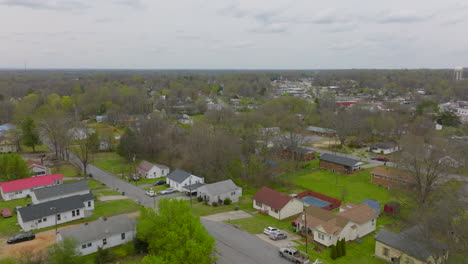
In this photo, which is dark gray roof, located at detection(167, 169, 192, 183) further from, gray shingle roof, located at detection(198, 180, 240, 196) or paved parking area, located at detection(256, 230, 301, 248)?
paved parking area, located at detection(256, 230, 301, 248)

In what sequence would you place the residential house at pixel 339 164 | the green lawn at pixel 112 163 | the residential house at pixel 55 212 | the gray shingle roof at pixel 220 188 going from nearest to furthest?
the residential house at pixel 55 212
the gray shingle roof at pixel 220 188
the residential house at pixel 339 164
the green lawn at pixel 112 163

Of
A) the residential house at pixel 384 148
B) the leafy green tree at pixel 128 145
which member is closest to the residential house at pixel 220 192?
the leafy green tree at pixel 128 145

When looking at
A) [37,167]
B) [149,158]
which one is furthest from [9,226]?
[149,158]

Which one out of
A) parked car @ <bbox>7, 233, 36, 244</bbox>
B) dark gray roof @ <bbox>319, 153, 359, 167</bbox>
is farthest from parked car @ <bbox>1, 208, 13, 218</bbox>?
dark gray roof @ <bbox>319, 153, 359, 167</bbox>

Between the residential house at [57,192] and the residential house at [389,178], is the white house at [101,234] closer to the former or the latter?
the residential house at [57,192]

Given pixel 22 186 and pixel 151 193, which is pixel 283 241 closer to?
pixel 151 193

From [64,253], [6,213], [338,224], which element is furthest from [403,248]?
Answer: [6,213]

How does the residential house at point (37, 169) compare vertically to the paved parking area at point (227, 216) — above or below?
above
